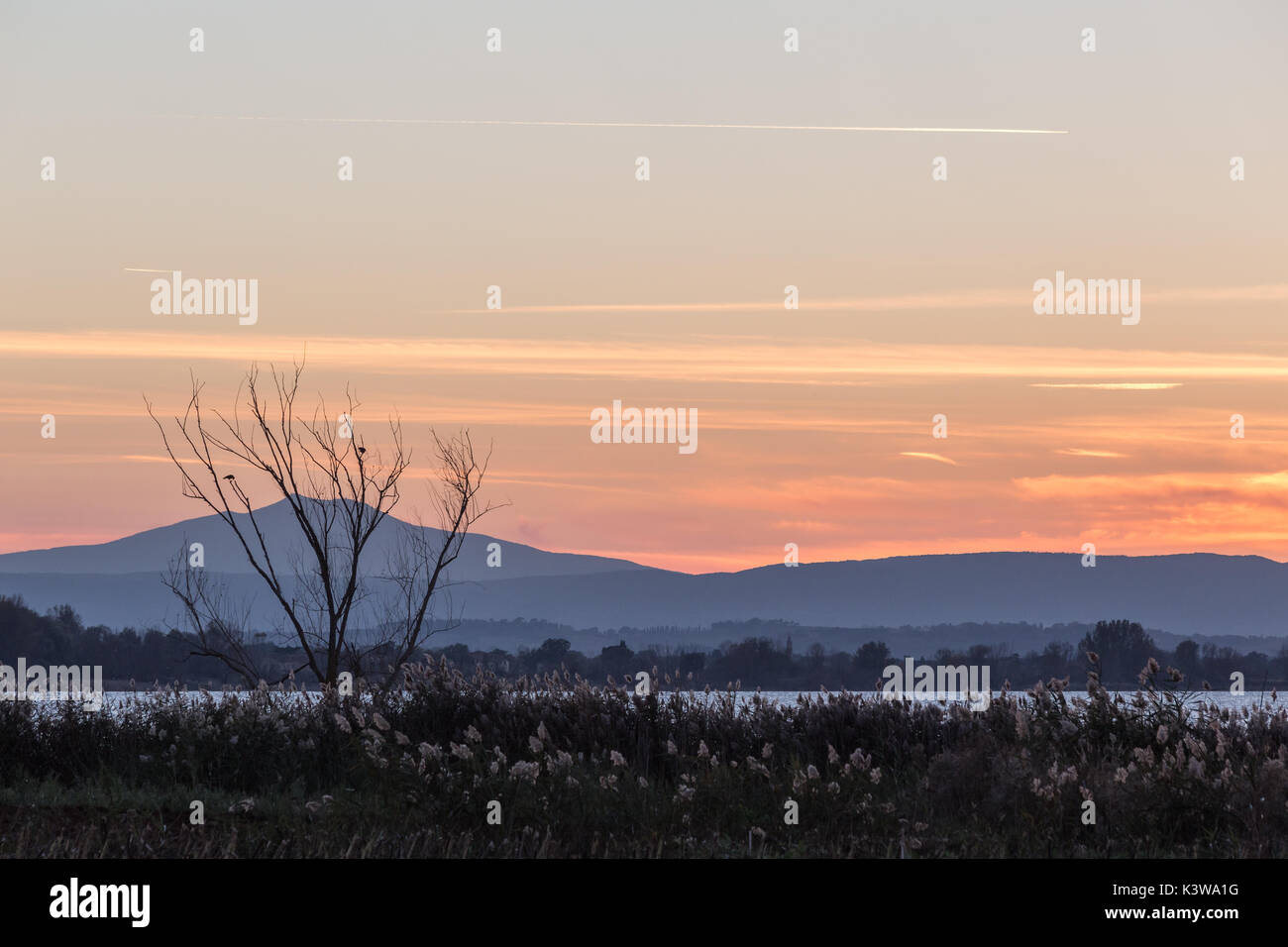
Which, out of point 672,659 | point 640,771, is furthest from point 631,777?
point 672,659

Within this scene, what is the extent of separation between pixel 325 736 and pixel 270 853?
4355 millimetres

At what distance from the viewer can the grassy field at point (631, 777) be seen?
417 inches

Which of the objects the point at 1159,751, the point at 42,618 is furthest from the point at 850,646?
the point at 1159,751

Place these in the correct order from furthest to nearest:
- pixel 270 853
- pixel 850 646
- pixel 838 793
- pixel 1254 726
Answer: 1. pixel 850 646
2. pixel 1254 726
3. pixel 838 793
4. pixel 270 853

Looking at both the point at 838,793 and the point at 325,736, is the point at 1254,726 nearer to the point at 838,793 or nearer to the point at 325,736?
the point at 838,793

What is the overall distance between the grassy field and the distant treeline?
1.78ft

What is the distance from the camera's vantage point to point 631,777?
39.3 feet

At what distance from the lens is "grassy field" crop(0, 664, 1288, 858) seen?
34.8 ft

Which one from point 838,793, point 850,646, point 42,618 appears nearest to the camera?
point 838,793

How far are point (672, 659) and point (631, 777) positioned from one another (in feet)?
31.5

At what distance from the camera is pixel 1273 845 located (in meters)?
10.1

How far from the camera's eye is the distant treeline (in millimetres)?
15672

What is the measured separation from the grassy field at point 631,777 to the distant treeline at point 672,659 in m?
0.54

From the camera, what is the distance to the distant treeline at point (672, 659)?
15.7m
